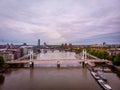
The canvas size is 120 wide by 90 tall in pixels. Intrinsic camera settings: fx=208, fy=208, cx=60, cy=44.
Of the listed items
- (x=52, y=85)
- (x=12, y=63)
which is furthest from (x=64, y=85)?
(x=12, y=63)

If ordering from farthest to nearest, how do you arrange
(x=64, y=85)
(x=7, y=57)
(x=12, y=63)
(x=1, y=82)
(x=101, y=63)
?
(x=7, y=57), (x=101, y=63), (x=12, y=63), (x=1, y=82), (x=64, y=85)

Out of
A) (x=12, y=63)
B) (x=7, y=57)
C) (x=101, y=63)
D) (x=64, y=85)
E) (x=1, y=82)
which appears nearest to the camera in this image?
(x=64, y=85)

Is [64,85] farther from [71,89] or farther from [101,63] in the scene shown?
[101,63]

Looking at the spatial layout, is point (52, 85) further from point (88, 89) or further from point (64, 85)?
point (88, 89)

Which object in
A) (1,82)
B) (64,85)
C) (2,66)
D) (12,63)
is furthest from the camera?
(12,63)

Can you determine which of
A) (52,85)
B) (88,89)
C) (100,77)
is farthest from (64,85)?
(100,77)

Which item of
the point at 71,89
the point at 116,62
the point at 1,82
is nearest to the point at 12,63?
the point at 1,82

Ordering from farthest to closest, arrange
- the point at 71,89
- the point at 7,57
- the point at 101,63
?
the point at 7,57 → the point at 101,63 → the point at 71,89

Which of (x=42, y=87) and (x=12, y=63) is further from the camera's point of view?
(x=12, y=63)

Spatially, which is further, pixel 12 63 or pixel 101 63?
pixel 101 63
